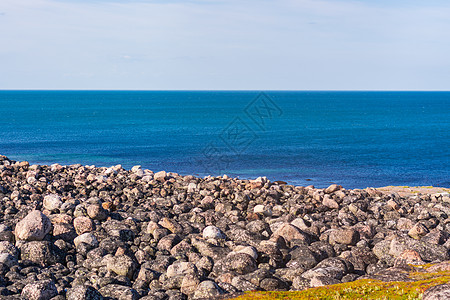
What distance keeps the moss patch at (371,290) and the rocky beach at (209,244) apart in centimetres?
24

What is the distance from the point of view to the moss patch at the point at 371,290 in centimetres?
1504

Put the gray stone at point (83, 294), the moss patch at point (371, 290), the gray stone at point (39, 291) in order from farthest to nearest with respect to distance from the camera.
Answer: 1. the gray stone at point (39, 291)
2. the gray stone at point (83, 294)
3. the moss patch at point (371, 290)

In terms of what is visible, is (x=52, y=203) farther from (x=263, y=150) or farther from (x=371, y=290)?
(x=263, y=150)

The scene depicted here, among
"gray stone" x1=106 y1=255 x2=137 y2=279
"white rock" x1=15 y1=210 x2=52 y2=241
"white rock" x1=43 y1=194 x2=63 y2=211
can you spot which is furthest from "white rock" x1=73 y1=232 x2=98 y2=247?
"white rock" x1=43 y1=194 x2=63 y2=211

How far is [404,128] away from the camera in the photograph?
499ft

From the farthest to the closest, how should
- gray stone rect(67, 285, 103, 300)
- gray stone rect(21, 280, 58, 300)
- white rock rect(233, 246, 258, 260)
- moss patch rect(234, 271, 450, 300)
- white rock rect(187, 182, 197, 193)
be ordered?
white rock rect(187, 182, 197, 193) → white rock rect(233, 246, 258, 260) → gray stone rect(21, 280, 58, 300) → gray stone rect(67, 285, 103, 300) → moss patch rect(234, 271, 450, 300)

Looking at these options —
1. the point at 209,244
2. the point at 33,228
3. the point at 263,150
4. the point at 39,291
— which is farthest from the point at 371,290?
the point at 263,150

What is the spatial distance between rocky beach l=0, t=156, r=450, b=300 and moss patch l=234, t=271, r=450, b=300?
24 cm

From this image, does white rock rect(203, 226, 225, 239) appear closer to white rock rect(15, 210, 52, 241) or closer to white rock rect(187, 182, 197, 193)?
white rock rect(15, 210, 52, 241)

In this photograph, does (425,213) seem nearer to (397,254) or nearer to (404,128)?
(397,254)

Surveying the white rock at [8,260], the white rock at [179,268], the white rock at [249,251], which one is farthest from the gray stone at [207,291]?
the white rock at [8,260]

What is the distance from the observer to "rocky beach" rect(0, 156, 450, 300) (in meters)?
19.0

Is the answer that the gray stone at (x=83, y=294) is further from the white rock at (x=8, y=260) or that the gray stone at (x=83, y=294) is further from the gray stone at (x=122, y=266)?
the white rock at (x=8, y=260)

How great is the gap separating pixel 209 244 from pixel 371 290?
9.90 m
